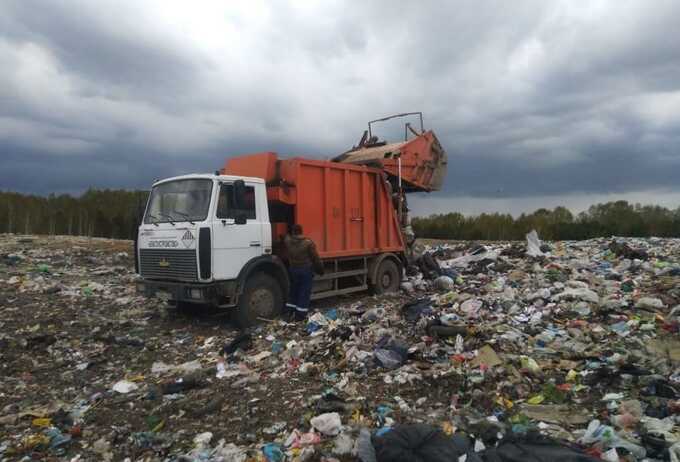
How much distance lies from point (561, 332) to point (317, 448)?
3.59 metres

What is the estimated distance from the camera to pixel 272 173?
7270 millimetres

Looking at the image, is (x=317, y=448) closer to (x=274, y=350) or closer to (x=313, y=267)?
(x=274, y=350)

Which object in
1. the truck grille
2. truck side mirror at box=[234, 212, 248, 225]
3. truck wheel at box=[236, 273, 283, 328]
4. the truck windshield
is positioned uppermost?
the truck windshield

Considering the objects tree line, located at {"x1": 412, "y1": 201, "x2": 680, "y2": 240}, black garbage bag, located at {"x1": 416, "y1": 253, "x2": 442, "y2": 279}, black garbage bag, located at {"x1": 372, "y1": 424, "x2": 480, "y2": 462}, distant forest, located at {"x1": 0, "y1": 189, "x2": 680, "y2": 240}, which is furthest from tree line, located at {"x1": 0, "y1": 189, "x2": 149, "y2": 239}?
black garbage bag, located at {"x1": 372, "y1": 424, "x2": 480, "y2": 462}

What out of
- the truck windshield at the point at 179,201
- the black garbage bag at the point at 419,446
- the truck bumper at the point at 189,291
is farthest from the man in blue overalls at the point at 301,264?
the black garbage bag at the point at 419,446

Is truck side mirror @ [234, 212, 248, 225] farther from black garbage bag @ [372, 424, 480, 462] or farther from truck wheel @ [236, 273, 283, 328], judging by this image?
black garbage bag @ [372, 424, 480, 462]

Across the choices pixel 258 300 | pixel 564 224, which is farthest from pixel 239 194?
pixel 564 224

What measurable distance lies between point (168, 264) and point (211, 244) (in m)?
0.84

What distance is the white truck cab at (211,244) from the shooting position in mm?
6387

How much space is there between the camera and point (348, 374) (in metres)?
4.89

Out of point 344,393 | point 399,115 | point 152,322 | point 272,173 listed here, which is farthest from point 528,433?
point 399,115

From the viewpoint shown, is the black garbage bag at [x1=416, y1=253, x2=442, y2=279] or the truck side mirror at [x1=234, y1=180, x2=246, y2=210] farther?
the black garbage bag at [x1=416, y1=253, x2=442, y2=279]

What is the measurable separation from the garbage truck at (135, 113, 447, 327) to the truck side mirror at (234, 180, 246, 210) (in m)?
0.01

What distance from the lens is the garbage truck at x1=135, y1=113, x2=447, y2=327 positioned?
255 inches
